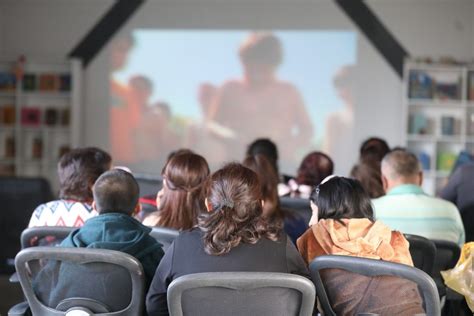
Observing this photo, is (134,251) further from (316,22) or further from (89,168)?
(316,22)

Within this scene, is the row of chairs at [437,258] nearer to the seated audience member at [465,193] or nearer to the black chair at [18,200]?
the seated audience member at [465,193]

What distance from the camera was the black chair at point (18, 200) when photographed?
520 centimetres

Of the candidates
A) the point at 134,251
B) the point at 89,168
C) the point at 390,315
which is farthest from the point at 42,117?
the point at 390,315

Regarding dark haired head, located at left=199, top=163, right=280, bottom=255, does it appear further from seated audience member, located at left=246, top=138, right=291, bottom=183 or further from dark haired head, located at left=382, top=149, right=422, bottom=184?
seated audience member, located at left=246, top=138, right=291, bottom=183

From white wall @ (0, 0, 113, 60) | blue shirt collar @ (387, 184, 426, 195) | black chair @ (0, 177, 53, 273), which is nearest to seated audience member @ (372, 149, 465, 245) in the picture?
blue shirt collar @ (387, 184, 426, 195)

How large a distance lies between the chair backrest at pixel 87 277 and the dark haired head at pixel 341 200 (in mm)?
693

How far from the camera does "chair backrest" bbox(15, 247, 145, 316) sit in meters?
2.12

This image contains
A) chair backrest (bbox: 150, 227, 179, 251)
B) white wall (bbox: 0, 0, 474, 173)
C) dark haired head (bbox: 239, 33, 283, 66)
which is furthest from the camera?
dark haired head (bbox: 239, 33, 283, 66)

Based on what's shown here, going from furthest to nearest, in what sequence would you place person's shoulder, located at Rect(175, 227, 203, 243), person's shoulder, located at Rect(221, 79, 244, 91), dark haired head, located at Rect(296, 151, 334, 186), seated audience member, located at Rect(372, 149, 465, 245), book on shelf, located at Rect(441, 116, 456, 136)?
1. person's shoulder, located at Rect(221, 79, 244, 91)
2. book on shelf, located at Rect(441, 116, 456, 136)
3. dark haired head, located at Rect(296, 151, 334, 186)
4. seated audience member, located at Rect(372, 149, 465, 245)
5. person's shoulder, located at Rect(175, 227, 203, 243)

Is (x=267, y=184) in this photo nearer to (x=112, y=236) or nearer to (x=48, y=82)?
(x=112, y=236)

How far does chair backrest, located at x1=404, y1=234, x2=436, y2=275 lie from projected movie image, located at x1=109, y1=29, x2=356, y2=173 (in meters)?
5.70

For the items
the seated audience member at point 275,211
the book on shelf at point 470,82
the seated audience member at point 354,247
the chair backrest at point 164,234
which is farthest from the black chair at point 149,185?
the book on shelf at point 470,82

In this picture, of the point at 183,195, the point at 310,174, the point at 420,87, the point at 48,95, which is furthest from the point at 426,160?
the point at 183,195

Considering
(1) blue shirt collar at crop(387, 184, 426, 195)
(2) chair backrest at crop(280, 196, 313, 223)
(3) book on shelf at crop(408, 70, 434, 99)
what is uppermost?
(3) book on shelf at crop(408, 70, 434, 99)
